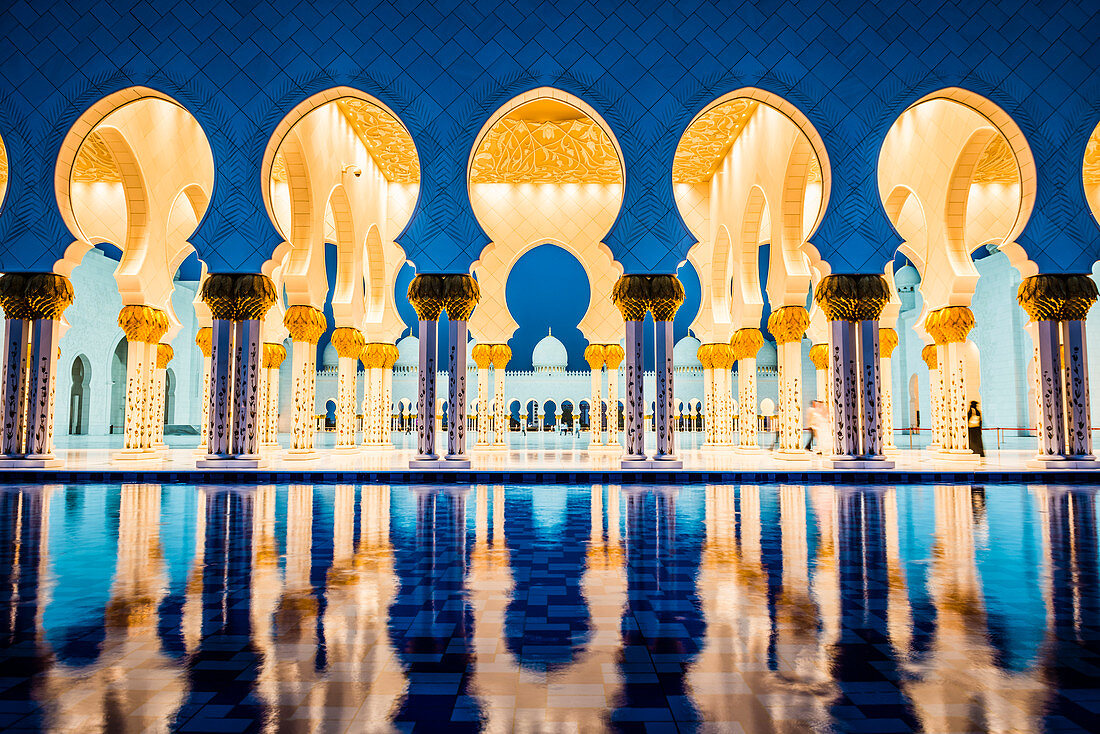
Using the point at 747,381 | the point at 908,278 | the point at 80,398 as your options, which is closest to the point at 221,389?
the point at 747,381

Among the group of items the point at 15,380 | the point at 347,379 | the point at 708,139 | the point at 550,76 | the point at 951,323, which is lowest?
the point at 15,380

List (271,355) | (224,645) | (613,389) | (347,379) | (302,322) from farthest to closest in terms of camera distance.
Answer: (613,389)
(271,355)
(347,379)
(302,322)
(224,645)

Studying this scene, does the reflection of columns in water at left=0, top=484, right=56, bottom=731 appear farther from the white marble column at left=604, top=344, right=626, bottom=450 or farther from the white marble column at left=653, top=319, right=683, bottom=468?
the white marble column at left=604, top=344, right=626, bottom=450

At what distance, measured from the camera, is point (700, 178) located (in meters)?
11.7

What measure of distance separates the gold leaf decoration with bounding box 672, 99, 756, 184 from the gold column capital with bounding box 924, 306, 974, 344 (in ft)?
8.84

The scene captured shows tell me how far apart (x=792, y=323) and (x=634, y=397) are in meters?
2.97

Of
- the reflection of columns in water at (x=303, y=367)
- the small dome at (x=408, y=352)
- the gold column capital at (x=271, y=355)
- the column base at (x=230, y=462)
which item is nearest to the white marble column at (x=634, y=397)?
the column base at (x=230, y=462)

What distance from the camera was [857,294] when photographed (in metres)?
7.42

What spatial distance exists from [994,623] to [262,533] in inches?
125

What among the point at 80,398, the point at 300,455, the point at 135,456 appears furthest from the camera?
the point at 80,398

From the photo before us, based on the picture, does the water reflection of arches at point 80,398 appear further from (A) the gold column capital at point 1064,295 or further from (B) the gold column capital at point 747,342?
(A) the gold column capital at point 1064,295

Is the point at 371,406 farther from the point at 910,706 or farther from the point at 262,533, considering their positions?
the point at 910,706

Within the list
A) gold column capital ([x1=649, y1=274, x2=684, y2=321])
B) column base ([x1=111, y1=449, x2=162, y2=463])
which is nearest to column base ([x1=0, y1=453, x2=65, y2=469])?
column base ([x1=111, y1=449, x2=162, y2=463])

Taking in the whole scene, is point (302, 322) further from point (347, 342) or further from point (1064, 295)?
point (1064, 295)
